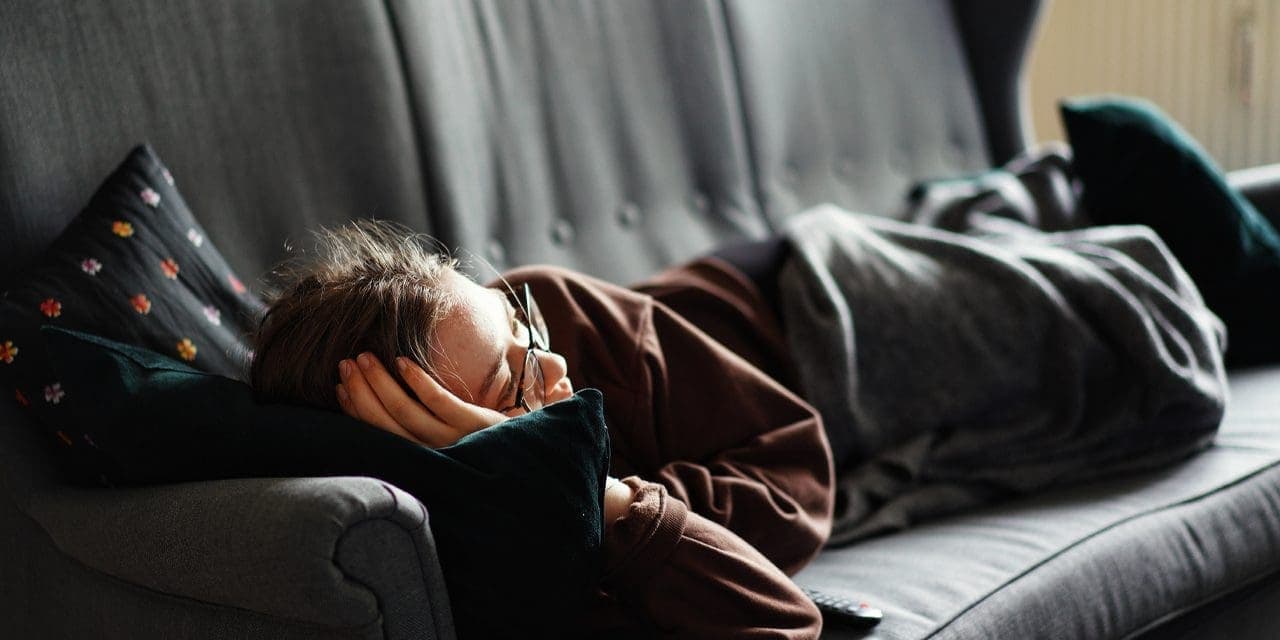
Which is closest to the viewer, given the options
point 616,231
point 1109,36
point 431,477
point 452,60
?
point 431,477

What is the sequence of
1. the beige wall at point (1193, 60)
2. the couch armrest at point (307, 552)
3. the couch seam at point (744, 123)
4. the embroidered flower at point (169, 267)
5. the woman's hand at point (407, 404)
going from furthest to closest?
the beige wall at point (1193, 60) < the couch seam at point (744, 123) < the embroidered flower at point (169, 267) < the woman's hand at point (407, 404) < the couch armrest at point (307, 552)

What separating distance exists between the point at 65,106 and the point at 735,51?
111 cm

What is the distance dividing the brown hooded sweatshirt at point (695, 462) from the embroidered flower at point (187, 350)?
13.7 inches

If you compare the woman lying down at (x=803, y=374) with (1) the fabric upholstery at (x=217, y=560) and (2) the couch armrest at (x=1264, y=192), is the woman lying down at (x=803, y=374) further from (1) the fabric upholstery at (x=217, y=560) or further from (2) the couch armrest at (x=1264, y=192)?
(2) the couch armrest at (x=1264, y=192)

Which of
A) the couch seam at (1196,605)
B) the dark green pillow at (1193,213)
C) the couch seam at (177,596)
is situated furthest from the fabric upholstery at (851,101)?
the couch seam at (177,596)

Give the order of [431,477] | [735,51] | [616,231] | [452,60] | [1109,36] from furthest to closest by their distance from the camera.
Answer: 1. [1109,36]
2. [735,51]
3. [616,231]
4. [452,60]
5. [431,477]

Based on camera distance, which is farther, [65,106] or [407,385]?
[65,106]

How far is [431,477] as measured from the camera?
914 millimetres

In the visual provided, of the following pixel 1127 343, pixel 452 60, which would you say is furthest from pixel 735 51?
pixel 1127 343

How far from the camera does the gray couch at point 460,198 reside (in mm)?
924

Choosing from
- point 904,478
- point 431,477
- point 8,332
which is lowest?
point 904,478

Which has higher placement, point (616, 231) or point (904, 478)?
point (616, 231)

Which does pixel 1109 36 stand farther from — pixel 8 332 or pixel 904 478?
pixel 8 332

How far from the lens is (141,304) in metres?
1.17
